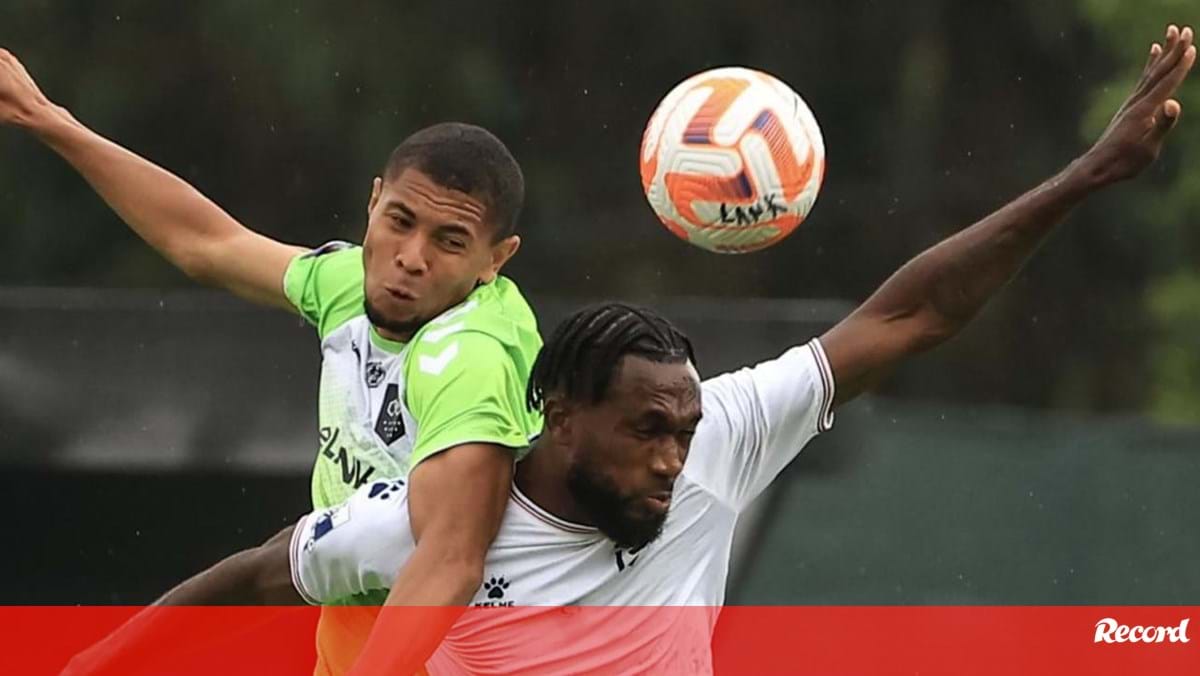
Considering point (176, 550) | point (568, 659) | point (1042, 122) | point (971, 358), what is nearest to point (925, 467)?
point (971, 358)

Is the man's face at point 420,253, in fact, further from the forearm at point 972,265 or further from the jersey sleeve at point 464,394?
the forearm at point 972,265

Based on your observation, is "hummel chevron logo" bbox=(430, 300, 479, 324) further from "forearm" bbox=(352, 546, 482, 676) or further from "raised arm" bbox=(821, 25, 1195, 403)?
"raised arm" bbox=(821, 25, 1195, 403)

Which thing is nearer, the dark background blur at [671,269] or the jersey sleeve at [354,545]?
the jersey sleeve at [354,545]

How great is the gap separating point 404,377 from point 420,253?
0.78ft

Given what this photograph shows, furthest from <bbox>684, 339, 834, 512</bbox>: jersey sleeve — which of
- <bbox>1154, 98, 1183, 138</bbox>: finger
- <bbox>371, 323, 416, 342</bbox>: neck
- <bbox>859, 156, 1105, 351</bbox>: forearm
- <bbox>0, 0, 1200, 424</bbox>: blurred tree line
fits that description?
<bbox>0, 0, 1200, 424</bbox>: blurred tree line

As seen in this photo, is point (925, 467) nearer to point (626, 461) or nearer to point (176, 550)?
point (176, 550)

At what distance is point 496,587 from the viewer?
402cm

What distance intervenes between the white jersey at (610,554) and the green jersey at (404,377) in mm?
138

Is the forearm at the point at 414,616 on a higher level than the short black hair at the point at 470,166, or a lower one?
lower

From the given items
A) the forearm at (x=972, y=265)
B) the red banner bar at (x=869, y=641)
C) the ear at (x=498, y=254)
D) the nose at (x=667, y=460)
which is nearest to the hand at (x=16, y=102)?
the ear at (x=498, y=254)

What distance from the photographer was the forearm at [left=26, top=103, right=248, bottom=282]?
4.70 m

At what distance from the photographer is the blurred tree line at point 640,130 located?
9133 millimetres

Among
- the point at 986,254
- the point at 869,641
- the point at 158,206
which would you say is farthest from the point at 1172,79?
the point at 869,641

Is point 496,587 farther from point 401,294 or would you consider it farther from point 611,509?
point 401,294
